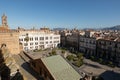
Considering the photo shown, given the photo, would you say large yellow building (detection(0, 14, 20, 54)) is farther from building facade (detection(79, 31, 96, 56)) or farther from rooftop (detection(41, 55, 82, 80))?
building facade (detection(79, 31, 96, 56))

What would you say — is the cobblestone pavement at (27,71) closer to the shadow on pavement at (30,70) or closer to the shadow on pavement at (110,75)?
the shadow on pavement at (30,70)

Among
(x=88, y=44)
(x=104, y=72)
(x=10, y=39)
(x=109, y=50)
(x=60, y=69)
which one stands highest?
(x=10, y=39)

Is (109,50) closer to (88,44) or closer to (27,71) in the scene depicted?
(88,44)

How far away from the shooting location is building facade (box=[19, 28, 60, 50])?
82.2m

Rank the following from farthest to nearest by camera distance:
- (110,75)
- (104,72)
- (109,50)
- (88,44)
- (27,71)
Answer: (88,44)
(109,50)
(104,72)
(110,75)
(27,71)

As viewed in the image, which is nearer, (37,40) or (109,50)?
(109,50)

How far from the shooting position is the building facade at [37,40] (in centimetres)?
8220

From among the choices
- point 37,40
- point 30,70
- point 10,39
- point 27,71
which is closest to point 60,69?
point 30,70

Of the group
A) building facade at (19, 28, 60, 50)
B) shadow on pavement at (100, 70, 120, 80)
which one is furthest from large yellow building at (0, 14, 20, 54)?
building facade at (19, 28, 60, 50)

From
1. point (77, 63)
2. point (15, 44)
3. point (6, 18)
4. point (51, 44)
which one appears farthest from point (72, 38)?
point (15, 44)

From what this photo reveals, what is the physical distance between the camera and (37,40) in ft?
291

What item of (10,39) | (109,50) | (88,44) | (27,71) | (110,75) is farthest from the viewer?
(88,44)

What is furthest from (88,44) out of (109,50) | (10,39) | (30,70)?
(30,70)

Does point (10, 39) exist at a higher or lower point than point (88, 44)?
higher
